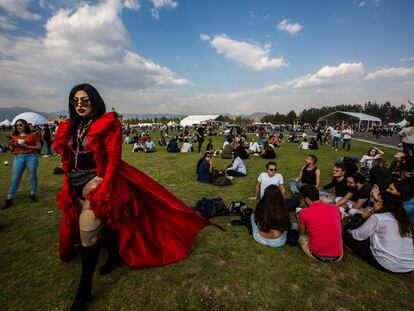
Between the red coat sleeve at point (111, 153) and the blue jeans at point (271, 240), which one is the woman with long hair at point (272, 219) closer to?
→ the blue jeans at point (271, 240)

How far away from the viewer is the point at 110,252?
3256 millimetres

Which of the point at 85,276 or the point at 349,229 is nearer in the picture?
the point at 85,276

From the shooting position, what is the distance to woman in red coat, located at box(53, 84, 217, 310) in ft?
7.84

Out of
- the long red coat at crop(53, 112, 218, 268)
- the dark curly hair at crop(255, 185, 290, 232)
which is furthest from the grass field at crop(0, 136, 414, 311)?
the dark curly hair at crop(255, 185, 290, 232)

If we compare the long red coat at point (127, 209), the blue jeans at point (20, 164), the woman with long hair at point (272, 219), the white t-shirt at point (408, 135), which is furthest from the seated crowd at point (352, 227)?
the blue jeans at point (20, 164)

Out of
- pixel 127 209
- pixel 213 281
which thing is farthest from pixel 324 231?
pixel 127 209

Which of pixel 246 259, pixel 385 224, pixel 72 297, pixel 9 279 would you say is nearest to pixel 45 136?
pixel 9 279

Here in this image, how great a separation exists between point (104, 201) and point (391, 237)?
3849 mm

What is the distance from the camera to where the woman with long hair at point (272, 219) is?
3.72 metres

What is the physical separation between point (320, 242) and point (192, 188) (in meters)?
4.76

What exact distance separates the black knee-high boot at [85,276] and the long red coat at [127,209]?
13.1 inches

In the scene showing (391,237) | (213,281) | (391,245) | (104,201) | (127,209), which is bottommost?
(213,281)

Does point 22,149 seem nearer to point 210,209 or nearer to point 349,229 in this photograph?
point 210,209

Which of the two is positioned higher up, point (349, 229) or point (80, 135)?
point (80, 135)
